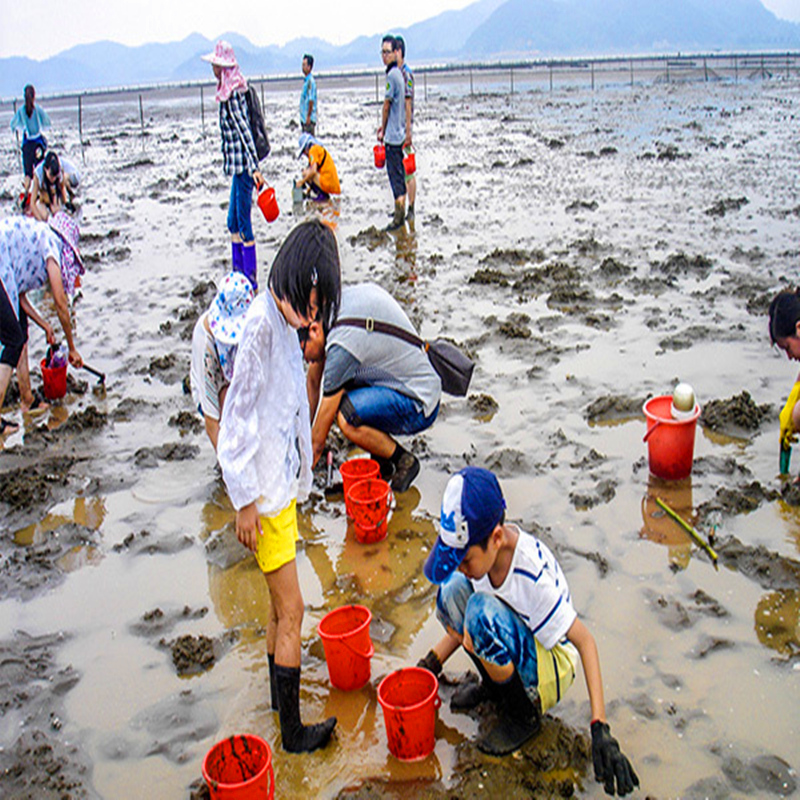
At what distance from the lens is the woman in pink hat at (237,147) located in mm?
7387

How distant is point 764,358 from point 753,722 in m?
3.72

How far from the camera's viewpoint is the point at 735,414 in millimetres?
5219

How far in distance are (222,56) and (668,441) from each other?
17.9 feet

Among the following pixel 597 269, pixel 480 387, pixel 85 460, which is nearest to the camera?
pixel 85 460

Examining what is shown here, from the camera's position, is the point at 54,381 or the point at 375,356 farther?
the point at 54,381

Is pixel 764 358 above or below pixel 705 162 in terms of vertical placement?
below

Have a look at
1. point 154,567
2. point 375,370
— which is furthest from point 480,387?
point 154,567

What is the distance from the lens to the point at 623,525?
4.30m

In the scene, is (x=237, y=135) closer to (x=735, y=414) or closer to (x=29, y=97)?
(x=735, y=414)

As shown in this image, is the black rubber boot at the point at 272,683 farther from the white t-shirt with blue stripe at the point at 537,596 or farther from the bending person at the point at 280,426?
the white t-shirt with blue stripe at the point at 537,596

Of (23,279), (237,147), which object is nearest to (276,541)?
(23,279)

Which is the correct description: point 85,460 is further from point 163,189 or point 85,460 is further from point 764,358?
point 163,189

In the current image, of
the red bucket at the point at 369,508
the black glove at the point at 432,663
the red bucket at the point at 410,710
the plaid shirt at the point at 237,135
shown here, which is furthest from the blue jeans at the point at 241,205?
the red bucket at the point at 410,710

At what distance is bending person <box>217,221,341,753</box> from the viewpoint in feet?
9.15
